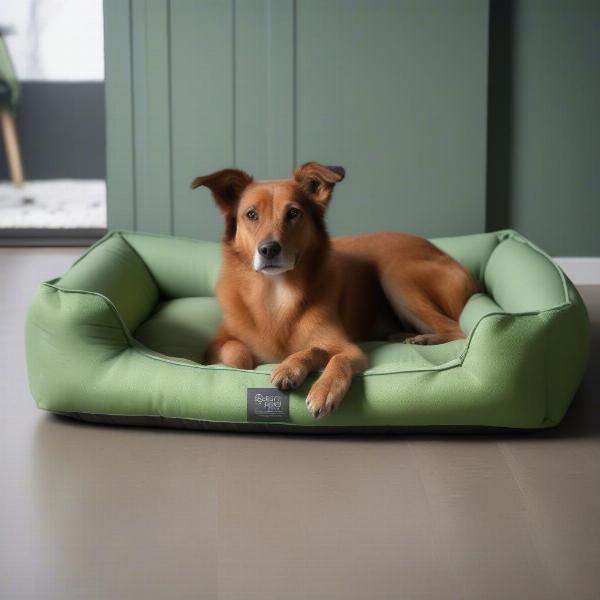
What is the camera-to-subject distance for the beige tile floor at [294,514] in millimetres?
1940

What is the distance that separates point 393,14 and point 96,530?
382 cm

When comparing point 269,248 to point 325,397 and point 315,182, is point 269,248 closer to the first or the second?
point 315,182

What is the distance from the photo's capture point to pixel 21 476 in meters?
2.52

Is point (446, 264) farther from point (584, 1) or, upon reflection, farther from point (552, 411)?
point (584, 1)

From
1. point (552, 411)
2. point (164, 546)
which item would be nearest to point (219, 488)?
point (164, 546)

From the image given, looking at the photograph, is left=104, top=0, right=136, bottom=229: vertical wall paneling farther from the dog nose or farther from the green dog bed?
the dog nose

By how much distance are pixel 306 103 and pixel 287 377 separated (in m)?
2.95

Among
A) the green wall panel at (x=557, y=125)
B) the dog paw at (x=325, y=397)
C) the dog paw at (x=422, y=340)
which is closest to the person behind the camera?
the dog paw at (x=325, y=397)

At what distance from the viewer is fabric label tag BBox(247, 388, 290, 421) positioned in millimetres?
2713

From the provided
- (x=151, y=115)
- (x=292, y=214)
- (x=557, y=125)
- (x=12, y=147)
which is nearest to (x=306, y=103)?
(x=151, y=115)

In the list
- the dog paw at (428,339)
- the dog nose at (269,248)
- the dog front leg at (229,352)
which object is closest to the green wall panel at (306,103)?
the dog paw at (428,339)

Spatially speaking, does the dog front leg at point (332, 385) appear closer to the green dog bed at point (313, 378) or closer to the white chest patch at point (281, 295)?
the green dog bed at point (313, 378)

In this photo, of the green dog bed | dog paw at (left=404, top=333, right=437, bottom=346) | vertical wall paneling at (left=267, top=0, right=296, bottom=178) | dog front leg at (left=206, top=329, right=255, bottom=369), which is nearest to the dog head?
dog front leg at (left=206, top=329, right=255, bottom=369)

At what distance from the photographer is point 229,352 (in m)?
3.11
